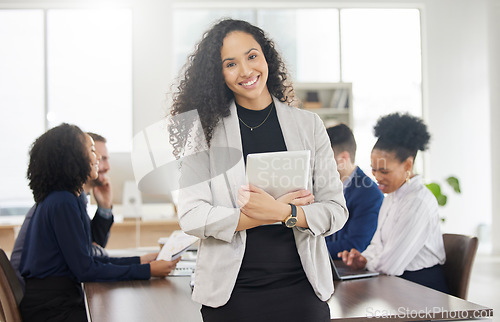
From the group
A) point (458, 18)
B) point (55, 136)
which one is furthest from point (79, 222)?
point (458, 18)

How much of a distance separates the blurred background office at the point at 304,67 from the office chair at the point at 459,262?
4.82m

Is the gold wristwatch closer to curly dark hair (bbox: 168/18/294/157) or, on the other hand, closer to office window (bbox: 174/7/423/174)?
curly dark hair (bbox: 168/18/294/157)

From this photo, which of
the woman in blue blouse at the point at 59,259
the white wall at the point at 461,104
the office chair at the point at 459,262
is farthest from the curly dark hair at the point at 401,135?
the white wall at the point at 461,104

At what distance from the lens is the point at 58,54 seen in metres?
7.11

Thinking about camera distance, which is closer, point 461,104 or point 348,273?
point 348,273

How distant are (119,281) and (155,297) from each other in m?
0.41

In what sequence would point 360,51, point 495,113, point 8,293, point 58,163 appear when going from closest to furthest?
1. point 8,293
2. point 58,163
3. point 495,113
4. point 360,51

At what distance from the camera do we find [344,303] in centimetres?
172

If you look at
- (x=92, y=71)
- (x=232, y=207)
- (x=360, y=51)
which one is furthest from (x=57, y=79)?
(x=232, y=207)

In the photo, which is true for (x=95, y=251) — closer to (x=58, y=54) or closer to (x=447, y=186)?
(x=58, y=54)

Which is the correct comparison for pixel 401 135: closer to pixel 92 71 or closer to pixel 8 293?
pixel 8 293

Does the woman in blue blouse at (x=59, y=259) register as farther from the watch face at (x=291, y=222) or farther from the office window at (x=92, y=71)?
the office window at (x=92, y=71)

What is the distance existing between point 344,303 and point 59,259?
4.02 ft

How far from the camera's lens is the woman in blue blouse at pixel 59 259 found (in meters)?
2.19
